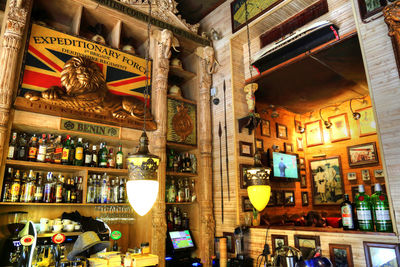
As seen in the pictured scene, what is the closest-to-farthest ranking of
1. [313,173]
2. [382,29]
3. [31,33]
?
1. [382,29]
2. [31,33]
3. [313,173]

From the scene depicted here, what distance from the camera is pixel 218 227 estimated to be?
13.5ft

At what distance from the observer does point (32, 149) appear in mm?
3070

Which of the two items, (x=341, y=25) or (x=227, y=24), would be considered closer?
(x=341, y=25)

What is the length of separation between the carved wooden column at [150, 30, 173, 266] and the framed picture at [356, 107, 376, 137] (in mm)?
3921

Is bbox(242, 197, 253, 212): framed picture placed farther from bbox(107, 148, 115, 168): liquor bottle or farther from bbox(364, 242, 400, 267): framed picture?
bbox(107, 148, 115, 168): liquor bottle

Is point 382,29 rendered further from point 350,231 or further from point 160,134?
point 160,134

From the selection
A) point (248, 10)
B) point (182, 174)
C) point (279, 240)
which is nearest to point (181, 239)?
point (182, 174)

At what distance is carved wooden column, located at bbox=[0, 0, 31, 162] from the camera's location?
278 centimetres

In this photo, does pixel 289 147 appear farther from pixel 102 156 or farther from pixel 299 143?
pixel 102 156

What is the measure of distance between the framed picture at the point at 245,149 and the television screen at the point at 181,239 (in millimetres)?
1502

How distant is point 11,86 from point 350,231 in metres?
3.82

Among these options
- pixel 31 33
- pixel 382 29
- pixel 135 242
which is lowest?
pixel 135 242

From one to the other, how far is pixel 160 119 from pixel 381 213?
2848 mm

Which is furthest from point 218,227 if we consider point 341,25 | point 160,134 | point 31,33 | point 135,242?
point 31,33
